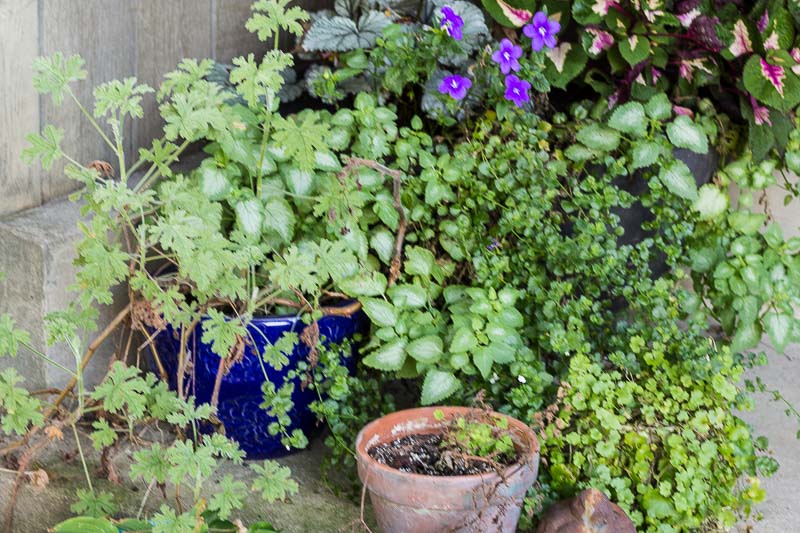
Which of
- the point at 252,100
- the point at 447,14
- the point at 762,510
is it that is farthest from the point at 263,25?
the point at 762,510

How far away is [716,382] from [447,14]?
0.93 meters

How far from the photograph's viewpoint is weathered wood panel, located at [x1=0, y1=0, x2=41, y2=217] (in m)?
2.02

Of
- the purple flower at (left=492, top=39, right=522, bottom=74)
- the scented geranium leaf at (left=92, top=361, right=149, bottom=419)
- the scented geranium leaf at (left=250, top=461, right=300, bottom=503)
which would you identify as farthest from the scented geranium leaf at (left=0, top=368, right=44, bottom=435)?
the purple flower at (left=492, top=39, right=522, bottom=74)

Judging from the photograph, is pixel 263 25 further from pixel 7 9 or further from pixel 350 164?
pixel 7 9

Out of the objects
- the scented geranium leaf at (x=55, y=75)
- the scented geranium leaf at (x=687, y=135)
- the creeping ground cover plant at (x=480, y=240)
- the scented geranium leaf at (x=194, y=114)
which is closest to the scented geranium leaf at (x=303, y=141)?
the creeping ground cover plant at (x=480, y=240)

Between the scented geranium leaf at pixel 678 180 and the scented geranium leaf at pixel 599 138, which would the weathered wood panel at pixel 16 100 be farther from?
the scented geranium leaf at pixel 678 180

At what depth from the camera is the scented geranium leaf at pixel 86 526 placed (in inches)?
64.8

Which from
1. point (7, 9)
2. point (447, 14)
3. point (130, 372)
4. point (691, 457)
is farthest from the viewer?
point (447, 14)

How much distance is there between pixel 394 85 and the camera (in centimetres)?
217

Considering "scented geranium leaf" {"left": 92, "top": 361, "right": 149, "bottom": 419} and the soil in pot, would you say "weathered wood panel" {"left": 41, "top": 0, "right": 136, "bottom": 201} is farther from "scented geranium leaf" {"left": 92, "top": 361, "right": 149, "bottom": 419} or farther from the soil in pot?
the soil in pot

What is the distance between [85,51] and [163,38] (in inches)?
9.4

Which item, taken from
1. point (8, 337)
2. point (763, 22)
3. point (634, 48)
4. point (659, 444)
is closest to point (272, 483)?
point (8, 337)

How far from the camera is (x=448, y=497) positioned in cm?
168

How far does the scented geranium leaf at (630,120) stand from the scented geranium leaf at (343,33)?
0.56 meters
